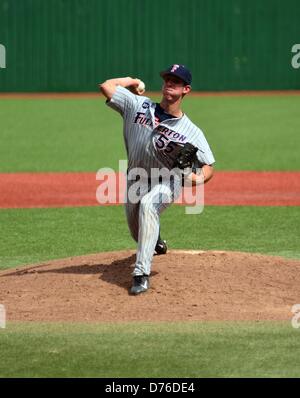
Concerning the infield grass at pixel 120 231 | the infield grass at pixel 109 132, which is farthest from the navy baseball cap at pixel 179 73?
the infield grass at pixel 109 132

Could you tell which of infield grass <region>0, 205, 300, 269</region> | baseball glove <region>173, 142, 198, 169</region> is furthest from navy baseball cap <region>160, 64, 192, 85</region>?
infield grass <region>0, 205, 300, 269</region>

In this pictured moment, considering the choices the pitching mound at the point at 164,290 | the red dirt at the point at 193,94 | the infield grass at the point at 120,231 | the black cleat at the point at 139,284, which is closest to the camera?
the pitching mound at the point at 164,290

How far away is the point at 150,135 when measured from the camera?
7.48m

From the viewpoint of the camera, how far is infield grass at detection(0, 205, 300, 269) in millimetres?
10141

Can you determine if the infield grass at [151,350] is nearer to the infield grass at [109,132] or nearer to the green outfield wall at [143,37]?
the infield grass at [109,132]

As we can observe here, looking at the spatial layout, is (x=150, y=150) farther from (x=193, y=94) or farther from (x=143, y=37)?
(x=193, y=94)

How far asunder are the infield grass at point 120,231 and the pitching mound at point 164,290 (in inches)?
56.2

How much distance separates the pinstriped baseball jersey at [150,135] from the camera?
7.43 m

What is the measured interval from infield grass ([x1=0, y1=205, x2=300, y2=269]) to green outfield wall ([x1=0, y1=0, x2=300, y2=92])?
1636 centimetres

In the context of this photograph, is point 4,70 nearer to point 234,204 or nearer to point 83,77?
point 83,77

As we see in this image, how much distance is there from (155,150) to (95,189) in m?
7.05

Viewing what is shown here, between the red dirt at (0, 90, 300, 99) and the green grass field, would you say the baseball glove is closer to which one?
the green grass field

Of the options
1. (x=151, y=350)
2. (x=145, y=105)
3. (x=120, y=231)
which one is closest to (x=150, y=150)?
(x=145, y=105)
